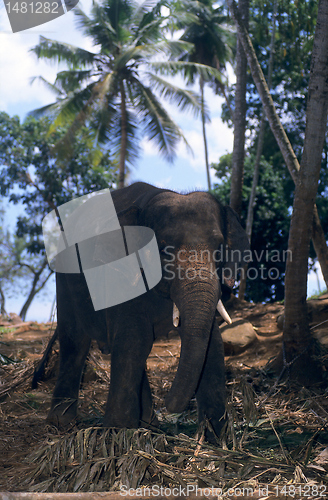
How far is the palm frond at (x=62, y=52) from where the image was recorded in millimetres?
15594

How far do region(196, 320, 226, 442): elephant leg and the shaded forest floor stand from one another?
0.11m

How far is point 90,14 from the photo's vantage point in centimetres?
1602

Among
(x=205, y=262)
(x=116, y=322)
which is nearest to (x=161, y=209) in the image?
(x=205, y=262)

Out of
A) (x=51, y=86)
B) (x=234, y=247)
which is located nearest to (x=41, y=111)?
(x=51, y=86)

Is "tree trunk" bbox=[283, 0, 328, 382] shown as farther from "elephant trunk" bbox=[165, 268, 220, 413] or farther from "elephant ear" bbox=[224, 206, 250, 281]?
"elephant trunk" bbox=[165, 268, 220, 413]

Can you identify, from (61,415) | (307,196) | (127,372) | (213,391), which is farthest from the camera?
(307,196)

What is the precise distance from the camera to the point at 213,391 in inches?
143

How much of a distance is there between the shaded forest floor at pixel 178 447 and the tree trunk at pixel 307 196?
46 cm

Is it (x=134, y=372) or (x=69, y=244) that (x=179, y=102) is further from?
(x=134, y=372)

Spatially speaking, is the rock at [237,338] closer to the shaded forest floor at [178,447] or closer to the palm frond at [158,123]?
the shaded forest floor at [178,447]

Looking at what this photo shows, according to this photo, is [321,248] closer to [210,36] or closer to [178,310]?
[178,310]

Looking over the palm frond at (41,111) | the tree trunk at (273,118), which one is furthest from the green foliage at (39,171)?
the tree trunk at (273,118)

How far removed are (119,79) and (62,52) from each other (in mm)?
2196

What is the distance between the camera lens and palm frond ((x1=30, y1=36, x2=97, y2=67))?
51.2 feet
